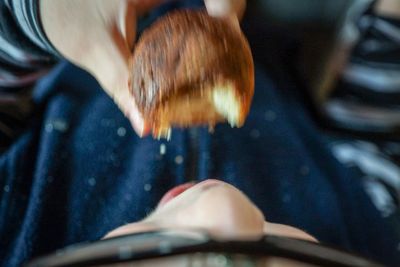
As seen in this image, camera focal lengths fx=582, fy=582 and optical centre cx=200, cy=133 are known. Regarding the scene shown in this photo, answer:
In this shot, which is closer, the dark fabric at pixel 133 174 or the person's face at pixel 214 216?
the person's face at pixel 214 216

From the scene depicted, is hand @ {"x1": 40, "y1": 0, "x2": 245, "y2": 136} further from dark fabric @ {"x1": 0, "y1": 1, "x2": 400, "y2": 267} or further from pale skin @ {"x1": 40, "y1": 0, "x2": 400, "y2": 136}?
dark fabric @ {"x1": 0, "y1": 1, "x2": 400, "y2": 267}

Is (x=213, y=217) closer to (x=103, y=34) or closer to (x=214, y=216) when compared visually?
(x=214, y=216)

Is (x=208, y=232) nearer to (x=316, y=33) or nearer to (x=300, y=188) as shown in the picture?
(x=300, y=188)

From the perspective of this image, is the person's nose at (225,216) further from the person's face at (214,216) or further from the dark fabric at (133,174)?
the dark fabric at (133,174)

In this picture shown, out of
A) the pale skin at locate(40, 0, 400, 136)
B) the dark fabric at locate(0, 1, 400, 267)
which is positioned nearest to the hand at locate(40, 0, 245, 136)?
the pale skin at locate(40, 0, 400, 136)

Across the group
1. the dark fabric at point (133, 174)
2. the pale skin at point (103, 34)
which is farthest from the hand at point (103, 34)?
the dark fabric at point (133, 174)

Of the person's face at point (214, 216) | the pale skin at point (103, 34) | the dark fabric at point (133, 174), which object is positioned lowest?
the dark fabric at point (133, 174)
